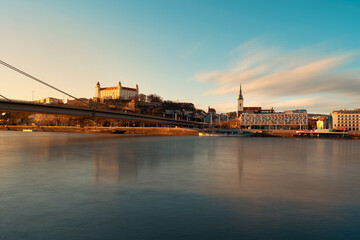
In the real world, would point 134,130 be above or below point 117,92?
below

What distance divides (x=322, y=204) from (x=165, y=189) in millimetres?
4751

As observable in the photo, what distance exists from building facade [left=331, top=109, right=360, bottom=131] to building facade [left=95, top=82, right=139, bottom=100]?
107 metres

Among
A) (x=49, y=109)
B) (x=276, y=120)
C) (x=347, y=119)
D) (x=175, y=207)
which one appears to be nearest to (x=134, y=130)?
(x=49, y=109)

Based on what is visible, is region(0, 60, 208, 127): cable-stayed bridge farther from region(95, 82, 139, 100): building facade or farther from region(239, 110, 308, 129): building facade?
region(95, 82, 139, 100): building facade

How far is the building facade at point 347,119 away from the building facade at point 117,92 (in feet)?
351

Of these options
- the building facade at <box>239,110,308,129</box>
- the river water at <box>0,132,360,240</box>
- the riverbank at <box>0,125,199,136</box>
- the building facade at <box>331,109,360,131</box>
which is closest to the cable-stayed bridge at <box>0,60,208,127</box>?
the riverbank at <box>0,125,199,136</box>

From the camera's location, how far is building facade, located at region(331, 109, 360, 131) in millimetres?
108188

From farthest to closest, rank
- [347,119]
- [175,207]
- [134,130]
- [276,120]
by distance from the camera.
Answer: [276,120] → [347,119] → [134,130] → [175,207]

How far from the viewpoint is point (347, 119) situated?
110 meters

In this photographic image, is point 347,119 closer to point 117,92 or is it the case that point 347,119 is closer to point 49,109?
point 49,109

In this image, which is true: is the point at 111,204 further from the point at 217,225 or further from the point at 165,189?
the point at 217,225

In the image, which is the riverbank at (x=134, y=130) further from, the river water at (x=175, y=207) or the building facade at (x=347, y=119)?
the river water at (x=175, y=207)

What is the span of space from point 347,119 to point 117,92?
393 feet

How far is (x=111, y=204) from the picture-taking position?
696 cm
